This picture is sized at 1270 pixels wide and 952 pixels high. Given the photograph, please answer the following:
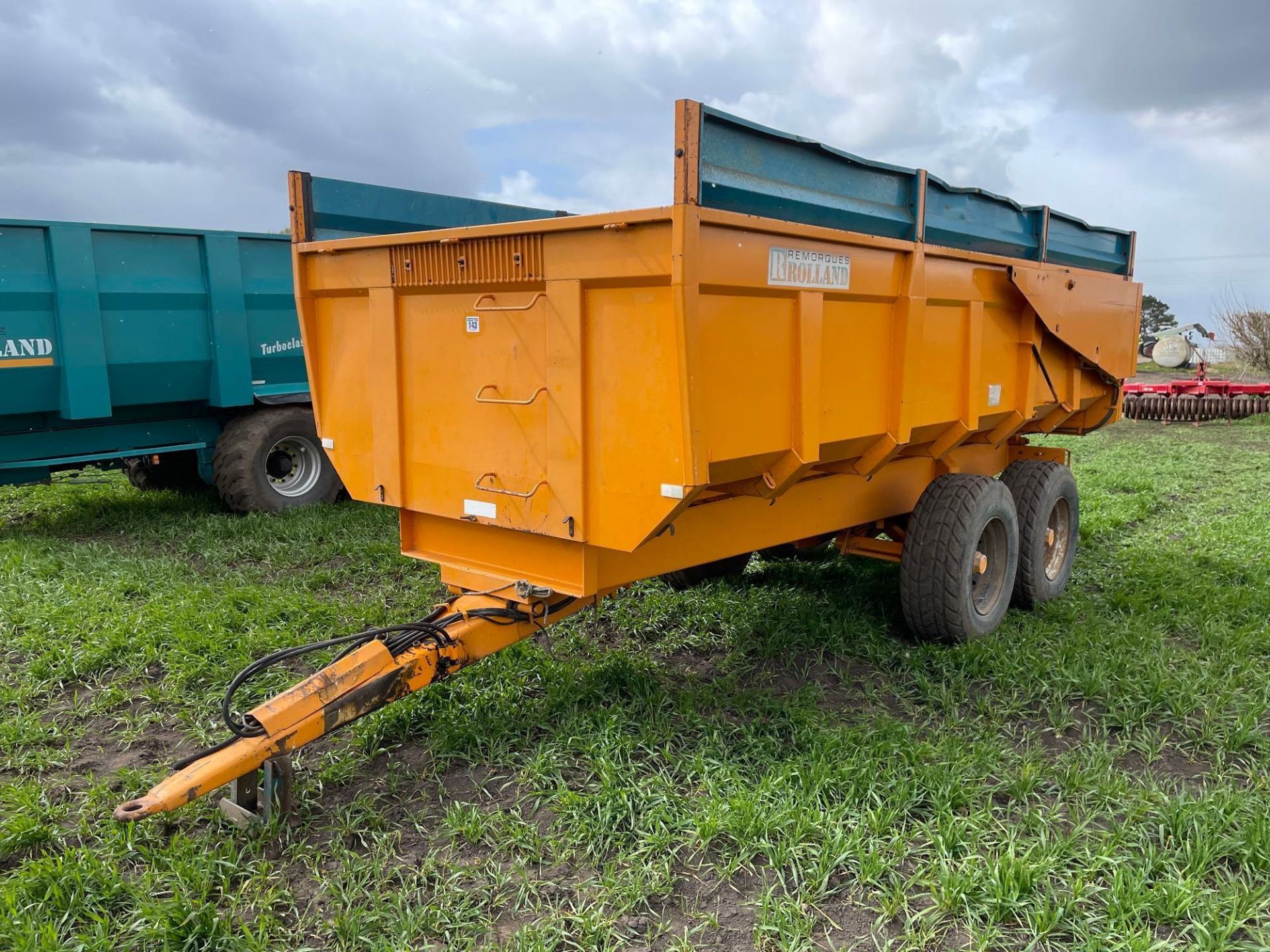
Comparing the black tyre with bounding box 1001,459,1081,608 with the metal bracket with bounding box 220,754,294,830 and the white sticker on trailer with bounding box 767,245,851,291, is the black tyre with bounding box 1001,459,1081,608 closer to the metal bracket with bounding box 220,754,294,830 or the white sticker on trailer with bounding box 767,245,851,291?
the white sticker on trailer with bounding box 767,245,851,291

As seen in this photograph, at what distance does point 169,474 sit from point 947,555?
24.1ft

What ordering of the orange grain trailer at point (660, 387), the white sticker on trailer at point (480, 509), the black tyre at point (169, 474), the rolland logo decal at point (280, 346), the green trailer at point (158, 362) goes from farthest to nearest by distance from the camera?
the black tyre at point (169, 474)
the rolland logo decal at point (280, 346)
the green trailer at point (158, 362)
the white sticker on trailer at point (480, 509)
the orange grain trailer at point (660, 387)

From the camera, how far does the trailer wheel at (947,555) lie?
185 inches

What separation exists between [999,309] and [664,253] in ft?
8.79

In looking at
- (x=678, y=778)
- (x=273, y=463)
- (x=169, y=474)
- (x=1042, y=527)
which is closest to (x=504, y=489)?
(x=678, y=778)

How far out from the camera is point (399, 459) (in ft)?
13.1

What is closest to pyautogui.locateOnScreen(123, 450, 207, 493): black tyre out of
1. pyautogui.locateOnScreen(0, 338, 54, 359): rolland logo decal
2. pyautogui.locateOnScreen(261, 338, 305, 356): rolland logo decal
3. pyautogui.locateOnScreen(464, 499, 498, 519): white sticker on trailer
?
pyautogui.locateOnScreen(261, 338, 305, 356): rolland logo decal

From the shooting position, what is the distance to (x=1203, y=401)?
1728 cm

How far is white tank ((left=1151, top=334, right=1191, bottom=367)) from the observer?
26.0 meters

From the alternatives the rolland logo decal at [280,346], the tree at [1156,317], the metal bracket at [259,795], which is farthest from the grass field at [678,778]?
the tree at [1156,317]

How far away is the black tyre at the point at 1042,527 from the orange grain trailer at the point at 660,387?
0.51 m

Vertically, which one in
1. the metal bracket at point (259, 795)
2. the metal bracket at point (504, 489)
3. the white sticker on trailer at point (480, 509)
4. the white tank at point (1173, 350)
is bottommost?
the metal bracket at point (259, 795)

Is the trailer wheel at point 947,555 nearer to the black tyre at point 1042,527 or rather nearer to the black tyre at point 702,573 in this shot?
the black tyre at point 1042,527

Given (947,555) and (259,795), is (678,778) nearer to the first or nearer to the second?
(259,795)
